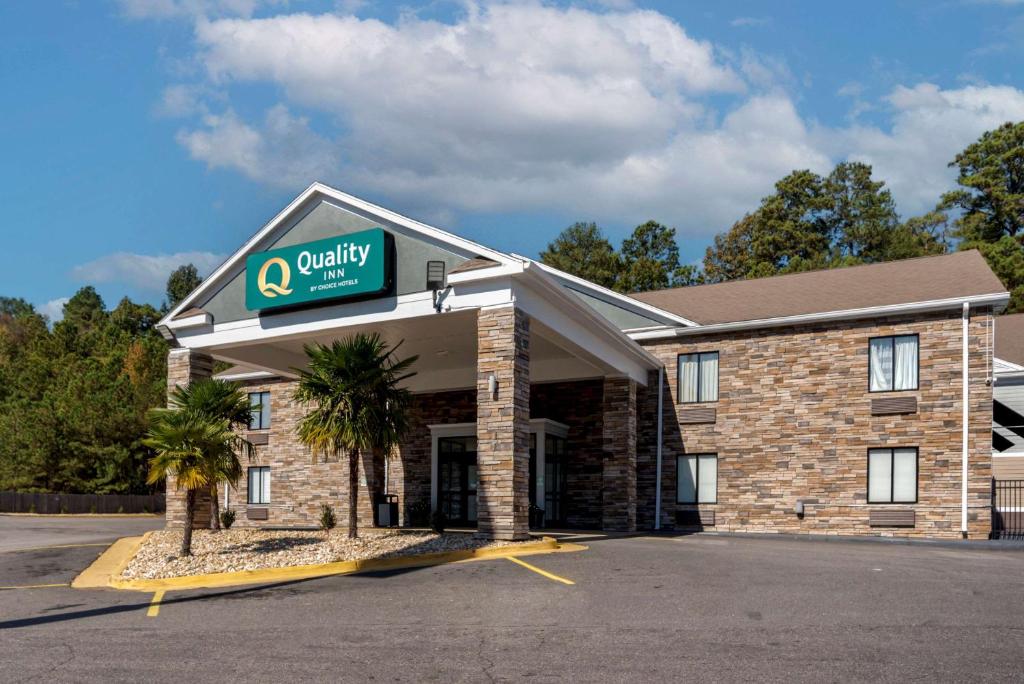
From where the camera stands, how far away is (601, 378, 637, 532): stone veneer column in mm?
24000

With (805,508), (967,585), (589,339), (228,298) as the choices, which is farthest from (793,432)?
(228,298)

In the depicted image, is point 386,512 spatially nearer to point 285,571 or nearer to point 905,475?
point 285,571

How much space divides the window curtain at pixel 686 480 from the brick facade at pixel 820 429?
0.68ft

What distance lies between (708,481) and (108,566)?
1543 centimetres

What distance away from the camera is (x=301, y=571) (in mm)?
14898

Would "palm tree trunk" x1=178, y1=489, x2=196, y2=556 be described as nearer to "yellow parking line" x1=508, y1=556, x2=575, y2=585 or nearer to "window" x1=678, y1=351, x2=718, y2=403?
"yellow parking line" x1=508, y1=556, x2=575, y2=585

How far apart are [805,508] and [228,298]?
50.5ft

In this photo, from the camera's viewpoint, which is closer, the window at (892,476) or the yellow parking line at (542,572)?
the yellow parking line at (542,572)

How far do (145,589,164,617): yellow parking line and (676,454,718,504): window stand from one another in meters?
15.6

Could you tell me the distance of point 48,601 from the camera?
41.8ft

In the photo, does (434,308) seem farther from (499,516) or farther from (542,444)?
(542,444)

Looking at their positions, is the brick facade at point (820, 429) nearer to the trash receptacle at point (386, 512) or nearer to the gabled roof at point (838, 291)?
the gabled roof at point (838, 291)

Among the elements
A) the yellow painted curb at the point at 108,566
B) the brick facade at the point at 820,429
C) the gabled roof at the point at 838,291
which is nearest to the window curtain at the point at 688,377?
the brick facade at the point at 820,429

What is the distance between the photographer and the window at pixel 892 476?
902 inches
